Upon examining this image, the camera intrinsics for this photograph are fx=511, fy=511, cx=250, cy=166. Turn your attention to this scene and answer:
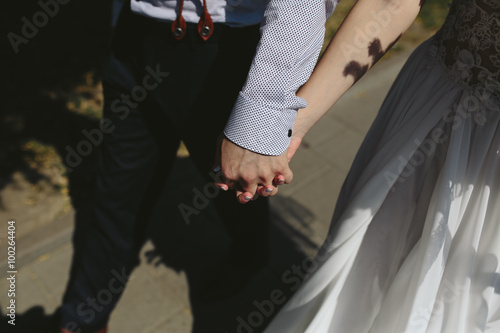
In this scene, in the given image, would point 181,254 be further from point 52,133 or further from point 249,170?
point 249,170

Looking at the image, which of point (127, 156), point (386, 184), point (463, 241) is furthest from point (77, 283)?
point (463, 241)

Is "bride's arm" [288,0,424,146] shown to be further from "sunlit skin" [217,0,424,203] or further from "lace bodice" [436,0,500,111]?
"lace bodice" [436,0,500,111]

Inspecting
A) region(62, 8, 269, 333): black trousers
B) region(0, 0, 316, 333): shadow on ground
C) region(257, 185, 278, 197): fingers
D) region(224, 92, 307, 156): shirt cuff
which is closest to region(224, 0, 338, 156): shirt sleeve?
region(224, 92, 307, 156): shirt cuff

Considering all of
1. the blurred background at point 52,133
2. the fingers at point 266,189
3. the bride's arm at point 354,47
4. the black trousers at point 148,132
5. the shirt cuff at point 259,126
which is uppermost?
the bride's arm at point 354,47

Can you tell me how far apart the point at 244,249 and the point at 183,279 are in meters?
0.49

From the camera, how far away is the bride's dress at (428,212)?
4.83ft

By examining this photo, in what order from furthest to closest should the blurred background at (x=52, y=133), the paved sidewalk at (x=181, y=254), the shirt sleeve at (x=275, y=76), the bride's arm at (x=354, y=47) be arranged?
the blurred background at (x=52, y=133) < the paved sidewalk at (x=181, y=254) < the bride's arm at (x=354, y=47) < the shirt sleeve at (x=275, y=76)

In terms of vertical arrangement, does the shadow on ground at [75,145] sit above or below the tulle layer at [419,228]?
below

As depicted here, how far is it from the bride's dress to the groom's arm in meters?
0.40

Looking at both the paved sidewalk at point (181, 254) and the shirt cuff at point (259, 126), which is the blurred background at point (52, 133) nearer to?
the paved sidewalk at point (181, 254)

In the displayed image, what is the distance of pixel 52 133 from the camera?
11.4 feet

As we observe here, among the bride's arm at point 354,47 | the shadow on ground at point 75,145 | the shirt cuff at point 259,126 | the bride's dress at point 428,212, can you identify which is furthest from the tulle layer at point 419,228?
the shadow on ground at point 75,145

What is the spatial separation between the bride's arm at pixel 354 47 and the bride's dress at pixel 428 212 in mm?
223

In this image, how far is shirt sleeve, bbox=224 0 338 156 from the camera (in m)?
1.36
